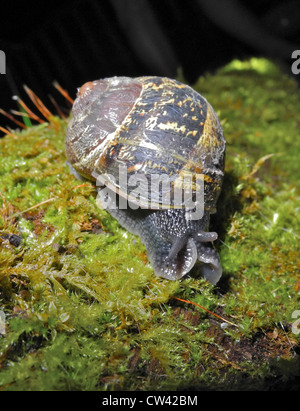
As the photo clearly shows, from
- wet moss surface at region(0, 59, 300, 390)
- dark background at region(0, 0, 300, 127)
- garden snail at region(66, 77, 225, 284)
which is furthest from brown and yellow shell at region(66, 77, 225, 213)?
dark background at region(0, 0, 300, 127)

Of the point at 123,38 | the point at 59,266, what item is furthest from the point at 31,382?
the point at 123,38

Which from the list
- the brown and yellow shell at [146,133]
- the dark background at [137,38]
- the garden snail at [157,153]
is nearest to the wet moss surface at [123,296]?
the garden snail at [157,153]

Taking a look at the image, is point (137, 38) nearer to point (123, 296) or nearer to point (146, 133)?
point (146, 133)

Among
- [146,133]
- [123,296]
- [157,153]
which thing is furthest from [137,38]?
[123,296]

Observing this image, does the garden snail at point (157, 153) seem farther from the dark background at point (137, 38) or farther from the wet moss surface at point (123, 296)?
the dark background at point (137, 38)

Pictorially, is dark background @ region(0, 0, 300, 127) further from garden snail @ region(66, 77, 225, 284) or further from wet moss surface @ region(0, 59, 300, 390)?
garden snail @ region(66, 77, 225, 284)

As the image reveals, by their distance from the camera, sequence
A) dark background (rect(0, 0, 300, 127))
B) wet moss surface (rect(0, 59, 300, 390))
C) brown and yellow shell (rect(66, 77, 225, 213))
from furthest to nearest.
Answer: dark background (rect(0, 0, 300, 127)), brown and yellow shell (rect(66, 77, 225, 213)), wet moss surface (rect(0, 59, 300, 390))

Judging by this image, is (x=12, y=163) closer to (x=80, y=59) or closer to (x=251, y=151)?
(x=251, y=151)
